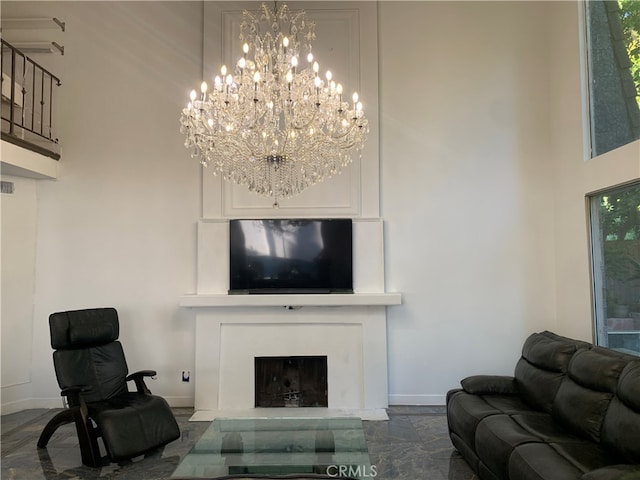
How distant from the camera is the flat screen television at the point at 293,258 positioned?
4.22 m

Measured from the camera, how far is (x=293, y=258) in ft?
13.9

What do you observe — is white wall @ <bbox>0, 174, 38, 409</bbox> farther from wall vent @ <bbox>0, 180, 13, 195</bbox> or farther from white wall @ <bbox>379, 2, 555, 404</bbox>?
white wall @ <bbox>379, 2, 555, 404</bbox>

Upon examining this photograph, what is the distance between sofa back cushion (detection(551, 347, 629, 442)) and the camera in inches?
94.0

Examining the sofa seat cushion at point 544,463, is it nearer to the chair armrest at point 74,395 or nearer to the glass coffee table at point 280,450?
the glass coffee table at point 280,450

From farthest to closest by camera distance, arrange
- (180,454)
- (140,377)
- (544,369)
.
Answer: (140,377) < (180,454) < (544,369)

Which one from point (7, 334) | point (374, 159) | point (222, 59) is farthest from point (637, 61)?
point (7, 334)

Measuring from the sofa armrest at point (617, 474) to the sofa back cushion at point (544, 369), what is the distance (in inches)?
40.2

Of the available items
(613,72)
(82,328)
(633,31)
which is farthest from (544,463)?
(82,328)

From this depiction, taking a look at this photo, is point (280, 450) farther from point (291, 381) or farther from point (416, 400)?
point (416, 400)

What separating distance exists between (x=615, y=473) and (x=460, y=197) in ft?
9.91

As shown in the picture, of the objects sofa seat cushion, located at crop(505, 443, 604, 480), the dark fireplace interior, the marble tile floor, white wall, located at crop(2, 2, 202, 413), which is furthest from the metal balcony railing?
sofa seat cushion, located at crop(505, 443, 604, 480)

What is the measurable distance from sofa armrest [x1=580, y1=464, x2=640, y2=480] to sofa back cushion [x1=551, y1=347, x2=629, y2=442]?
607 millimetres

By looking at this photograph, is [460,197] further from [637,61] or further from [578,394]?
[578,394]

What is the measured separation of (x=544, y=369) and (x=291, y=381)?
2438 millimetres
